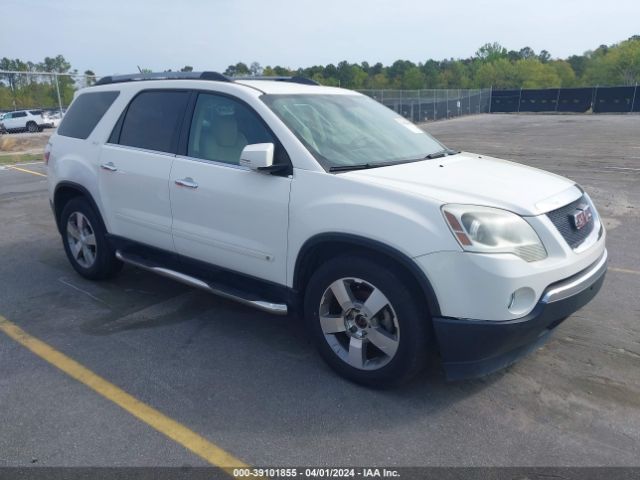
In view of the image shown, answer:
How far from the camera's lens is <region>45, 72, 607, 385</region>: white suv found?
9.55 feet

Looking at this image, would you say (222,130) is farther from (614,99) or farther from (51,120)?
(614,99)

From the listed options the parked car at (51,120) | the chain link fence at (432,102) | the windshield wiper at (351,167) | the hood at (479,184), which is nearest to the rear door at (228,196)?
the windshield wiper at (351,167)

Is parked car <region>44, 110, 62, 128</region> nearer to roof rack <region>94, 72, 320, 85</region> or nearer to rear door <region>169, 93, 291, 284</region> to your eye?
roof rack <region>94, 72, 320, 85</region>

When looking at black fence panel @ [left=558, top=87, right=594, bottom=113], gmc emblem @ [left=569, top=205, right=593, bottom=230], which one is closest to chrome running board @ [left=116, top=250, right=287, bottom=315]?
gmc emblem @ [left=569, top=205, right=593, bottom=230]

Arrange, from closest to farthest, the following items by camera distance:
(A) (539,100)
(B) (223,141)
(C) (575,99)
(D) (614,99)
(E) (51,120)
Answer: (B) (223,141)
(E) (51,120)
(D) (614,99)
(C) (575,99)
(A) (539,100)

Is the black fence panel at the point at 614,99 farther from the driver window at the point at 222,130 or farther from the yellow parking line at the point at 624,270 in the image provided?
the driver window at the point at 222,130

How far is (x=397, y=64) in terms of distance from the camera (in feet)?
385

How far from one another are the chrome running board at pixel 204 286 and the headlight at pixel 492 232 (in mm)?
1339

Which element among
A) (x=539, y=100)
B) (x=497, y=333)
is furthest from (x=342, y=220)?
(x=539, y=100)

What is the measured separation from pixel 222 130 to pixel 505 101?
49.0 meters

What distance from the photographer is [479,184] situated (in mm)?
3332

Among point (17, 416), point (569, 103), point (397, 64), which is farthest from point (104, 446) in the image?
point (397, 64)

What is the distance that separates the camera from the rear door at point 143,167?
14.1 ft

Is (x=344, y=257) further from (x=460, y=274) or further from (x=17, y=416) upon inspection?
(x=17, y=416)
